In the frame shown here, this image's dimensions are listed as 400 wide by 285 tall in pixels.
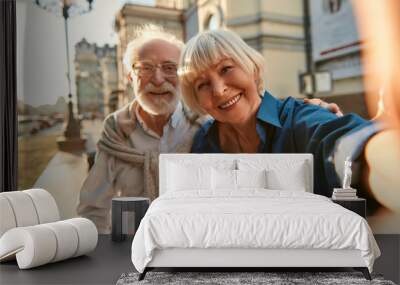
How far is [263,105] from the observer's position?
19.6 feet

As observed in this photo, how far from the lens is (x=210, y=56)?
235 inches

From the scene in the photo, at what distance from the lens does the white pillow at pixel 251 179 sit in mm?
5277

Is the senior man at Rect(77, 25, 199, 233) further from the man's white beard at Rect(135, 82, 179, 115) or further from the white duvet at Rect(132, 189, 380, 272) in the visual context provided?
the white duvet at Rect(132, 189, 380, 272)

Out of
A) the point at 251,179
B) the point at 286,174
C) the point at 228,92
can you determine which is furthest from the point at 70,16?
the point at 286,174

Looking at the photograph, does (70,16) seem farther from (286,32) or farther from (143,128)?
(286,32)

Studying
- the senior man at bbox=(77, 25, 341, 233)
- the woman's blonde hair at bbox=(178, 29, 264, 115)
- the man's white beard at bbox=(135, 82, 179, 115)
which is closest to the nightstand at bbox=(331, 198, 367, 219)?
the senior man at bbox=(77, 25, 341, 233)

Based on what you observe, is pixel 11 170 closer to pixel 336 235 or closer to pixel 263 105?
pixel 263 105

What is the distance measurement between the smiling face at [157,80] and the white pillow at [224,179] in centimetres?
109

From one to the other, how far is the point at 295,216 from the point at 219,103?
2.37 m

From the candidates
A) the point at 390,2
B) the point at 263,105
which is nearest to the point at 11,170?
the point at 263,105

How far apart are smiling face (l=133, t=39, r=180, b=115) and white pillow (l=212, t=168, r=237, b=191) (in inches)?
42.8

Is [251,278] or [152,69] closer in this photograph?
[251,278]

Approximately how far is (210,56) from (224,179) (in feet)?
4.63

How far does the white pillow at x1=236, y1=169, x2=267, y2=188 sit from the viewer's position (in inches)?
208
